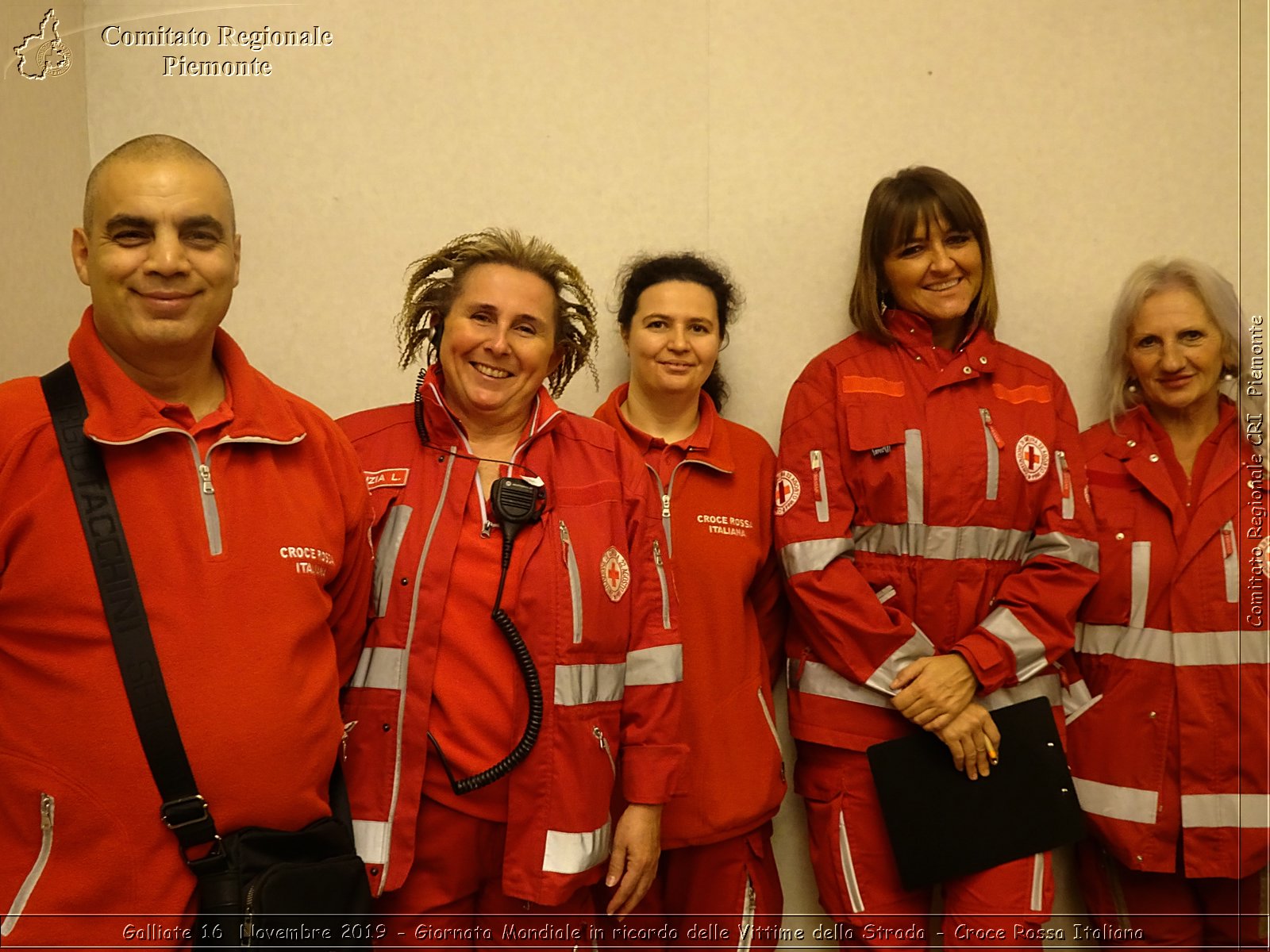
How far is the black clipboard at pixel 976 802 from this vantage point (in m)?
2.23

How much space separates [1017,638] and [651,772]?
0.97 meters

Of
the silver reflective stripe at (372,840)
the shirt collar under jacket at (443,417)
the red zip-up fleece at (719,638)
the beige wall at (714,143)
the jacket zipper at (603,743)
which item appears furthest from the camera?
the beige wall at (714,143)

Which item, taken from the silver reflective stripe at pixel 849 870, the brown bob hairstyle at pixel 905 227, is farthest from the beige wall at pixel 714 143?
the silver reflective stripe at pixel 849 870

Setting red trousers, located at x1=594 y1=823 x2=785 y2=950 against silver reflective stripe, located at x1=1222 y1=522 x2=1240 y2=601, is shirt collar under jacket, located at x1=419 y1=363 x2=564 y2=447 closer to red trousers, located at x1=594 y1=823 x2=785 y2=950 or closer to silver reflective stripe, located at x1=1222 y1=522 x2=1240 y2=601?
red trousers, located at x1=594 y1=823 x2=785 y2=950

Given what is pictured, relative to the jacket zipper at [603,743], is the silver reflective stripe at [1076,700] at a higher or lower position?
lower

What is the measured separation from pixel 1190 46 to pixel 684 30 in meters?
1.55

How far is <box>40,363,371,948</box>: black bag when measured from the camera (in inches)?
55.4

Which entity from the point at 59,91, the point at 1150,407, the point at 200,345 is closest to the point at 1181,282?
the point at 1150,407

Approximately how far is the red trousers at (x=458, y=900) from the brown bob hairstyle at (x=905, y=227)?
5.17 ft

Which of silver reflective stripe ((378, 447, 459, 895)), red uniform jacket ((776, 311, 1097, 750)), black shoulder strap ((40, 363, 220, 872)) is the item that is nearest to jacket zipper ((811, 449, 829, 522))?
red uniform jacket ((776, 311, 1097, 750))

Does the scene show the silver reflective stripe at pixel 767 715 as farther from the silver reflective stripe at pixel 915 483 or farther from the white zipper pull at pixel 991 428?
the white zipper pull at pixel 991 428

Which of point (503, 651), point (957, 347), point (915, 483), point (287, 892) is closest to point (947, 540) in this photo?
point (915, 483)

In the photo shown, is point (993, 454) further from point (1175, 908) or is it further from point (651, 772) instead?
point (1175, 908)

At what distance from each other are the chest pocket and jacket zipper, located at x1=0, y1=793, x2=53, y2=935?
1.78m
